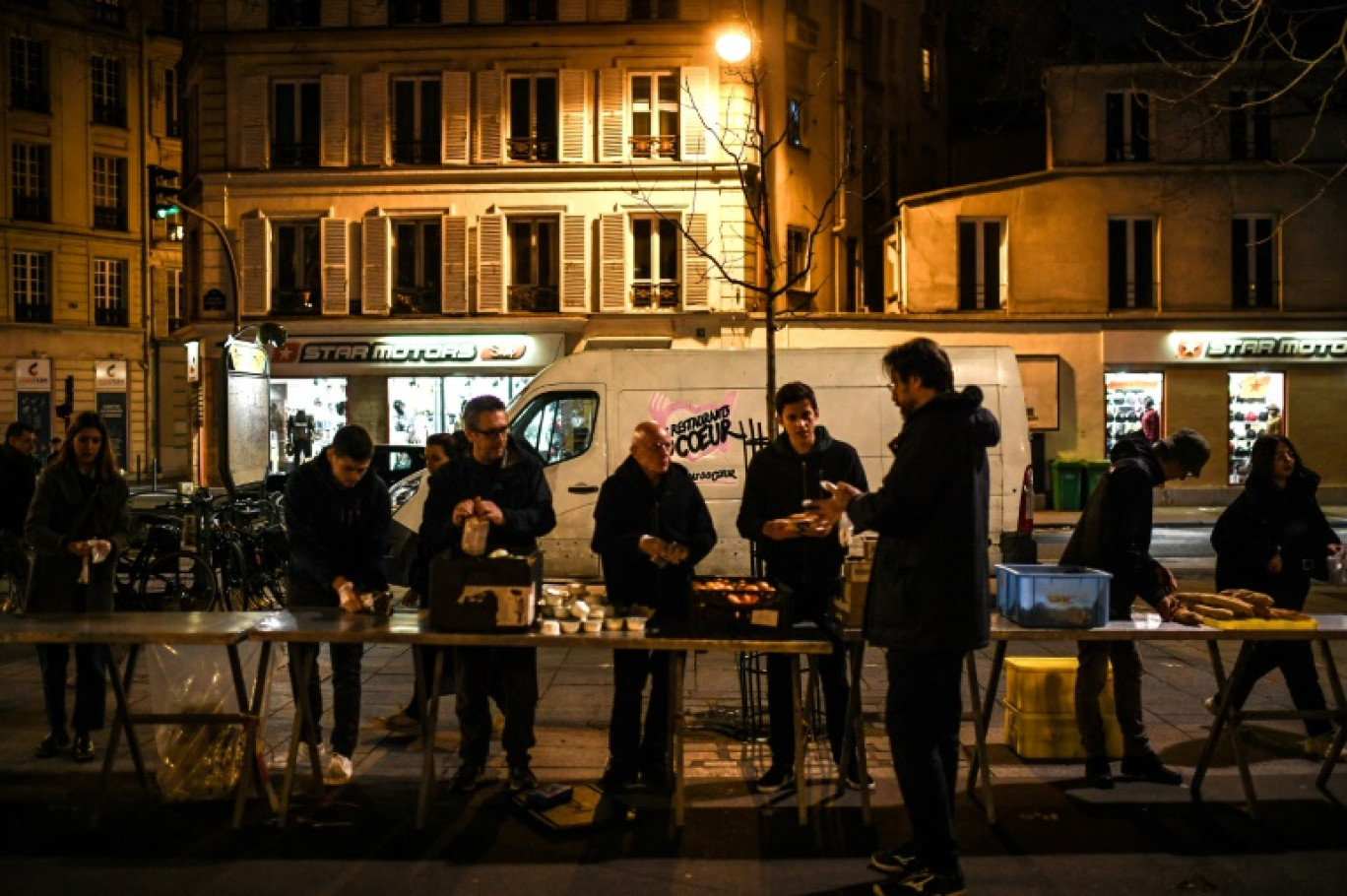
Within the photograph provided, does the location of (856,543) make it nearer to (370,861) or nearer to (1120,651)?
(1120,651)

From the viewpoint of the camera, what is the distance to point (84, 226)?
4450 centimetres

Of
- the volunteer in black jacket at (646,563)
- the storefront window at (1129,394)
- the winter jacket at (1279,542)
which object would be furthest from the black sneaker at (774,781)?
the storefront window at (1129,394)

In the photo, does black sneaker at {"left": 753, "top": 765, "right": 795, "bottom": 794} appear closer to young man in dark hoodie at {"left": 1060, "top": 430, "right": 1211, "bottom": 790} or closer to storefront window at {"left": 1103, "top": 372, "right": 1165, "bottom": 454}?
young man in dark hoodie at {"left": 1060, "top": 430, "right": 1211, "bottom": 790}

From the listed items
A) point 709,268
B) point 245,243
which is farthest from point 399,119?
point 709,268

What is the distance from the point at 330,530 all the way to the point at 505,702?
136 cm

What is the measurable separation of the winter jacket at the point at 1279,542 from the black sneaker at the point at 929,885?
3.46 metres

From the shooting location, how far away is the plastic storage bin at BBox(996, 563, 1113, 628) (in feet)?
19.6

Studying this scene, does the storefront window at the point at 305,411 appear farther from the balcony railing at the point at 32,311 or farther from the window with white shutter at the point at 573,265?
the balcony railing at the point at 32,311

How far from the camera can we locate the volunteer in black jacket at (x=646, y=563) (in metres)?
6.57

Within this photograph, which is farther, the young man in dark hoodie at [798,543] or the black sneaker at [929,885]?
the young man in dark hoodie at [798,543]

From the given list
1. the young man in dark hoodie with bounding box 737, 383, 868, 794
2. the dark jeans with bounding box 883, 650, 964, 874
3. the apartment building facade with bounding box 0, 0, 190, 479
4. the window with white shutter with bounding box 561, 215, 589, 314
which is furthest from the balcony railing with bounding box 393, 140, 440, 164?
the dark jeans with bounding box 883, 650, 964, 874

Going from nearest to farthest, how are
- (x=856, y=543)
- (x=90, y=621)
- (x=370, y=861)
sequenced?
(x=370, y=861)
(x=90, y=621)
(x=856, y=543)

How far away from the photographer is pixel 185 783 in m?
6.34

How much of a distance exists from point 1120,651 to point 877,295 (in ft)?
84.4
